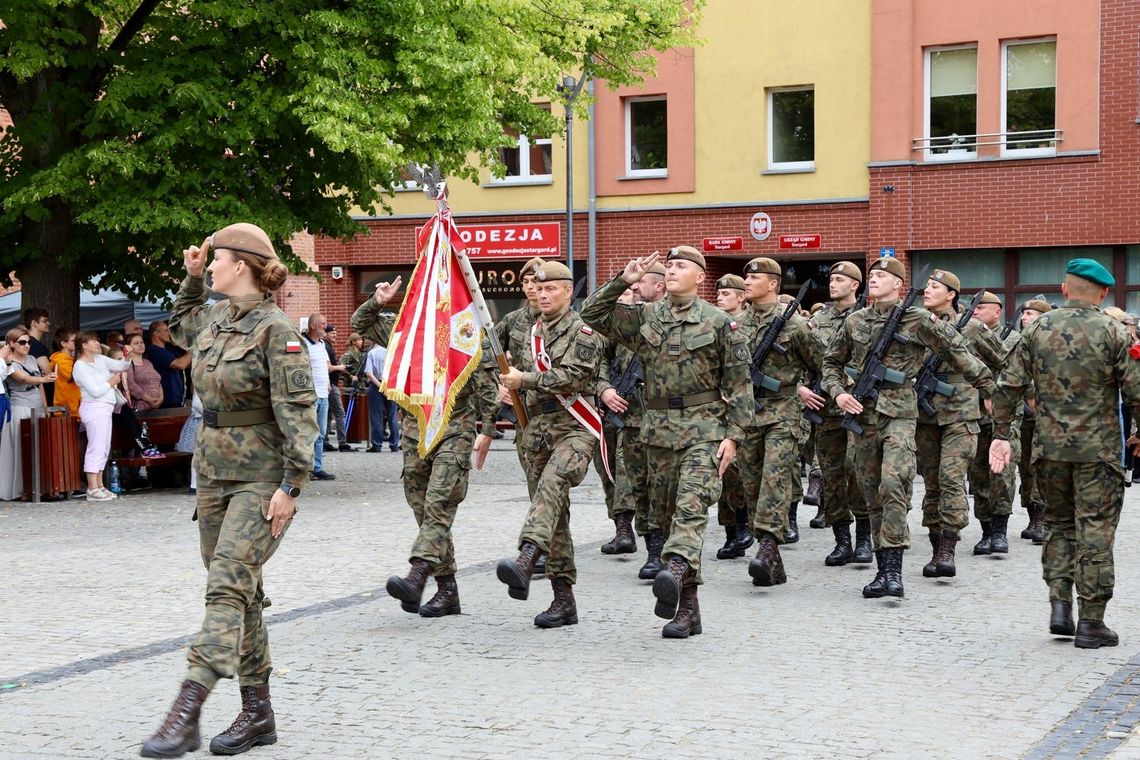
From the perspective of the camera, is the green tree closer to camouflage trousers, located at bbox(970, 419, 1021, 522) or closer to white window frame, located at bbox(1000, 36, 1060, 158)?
camouflage trousers, located at bbox(970, 419, 1021, 522)

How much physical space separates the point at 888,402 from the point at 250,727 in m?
5.17

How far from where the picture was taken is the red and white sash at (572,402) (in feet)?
28.5

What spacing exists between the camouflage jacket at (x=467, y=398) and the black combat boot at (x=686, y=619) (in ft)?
5.22

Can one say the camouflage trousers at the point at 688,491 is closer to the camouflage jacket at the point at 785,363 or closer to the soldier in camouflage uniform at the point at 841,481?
the camouflage jacket at the point at 785,363

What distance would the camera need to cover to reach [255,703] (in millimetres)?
5961

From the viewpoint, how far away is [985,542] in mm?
11609

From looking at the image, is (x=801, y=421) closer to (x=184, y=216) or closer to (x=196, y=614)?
(x=196, y=614)

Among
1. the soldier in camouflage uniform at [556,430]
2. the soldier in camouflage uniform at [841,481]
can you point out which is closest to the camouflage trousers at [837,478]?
the soldier in camouflage uniform at [841,481]

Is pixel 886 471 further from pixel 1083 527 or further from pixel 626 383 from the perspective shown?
pixel 626 383

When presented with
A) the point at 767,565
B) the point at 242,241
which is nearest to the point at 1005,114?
the point at 767,565

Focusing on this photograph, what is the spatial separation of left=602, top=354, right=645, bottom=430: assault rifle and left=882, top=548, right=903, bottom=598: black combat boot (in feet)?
8.58

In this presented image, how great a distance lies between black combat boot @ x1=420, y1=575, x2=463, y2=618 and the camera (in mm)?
8734

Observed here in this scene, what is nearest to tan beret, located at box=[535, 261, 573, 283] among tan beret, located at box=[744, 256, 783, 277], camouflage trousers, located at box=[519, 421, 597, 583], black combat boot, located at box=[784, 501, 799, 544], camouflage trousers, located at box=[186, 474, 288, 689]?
camouflage trousers, located at box=[519, 421, 597, 583]

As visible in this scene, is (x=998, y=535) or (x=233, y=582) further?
(x=998, y=535)
